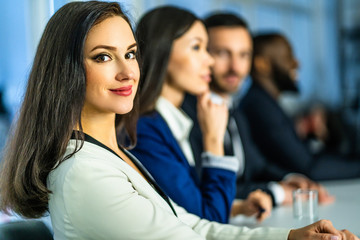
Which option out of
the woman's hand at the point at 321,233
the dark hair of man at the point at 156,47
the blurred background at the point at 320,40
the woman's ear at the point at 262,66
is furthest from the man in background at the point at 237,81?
the blurred background at the point at 320,40

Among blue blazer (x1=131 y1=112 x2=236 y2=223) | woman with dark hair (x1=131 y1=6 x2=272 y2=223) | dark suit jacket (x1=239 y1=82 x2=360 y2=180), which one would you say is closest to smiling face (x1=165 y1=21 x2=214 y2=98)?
woman with dark hair (x1=131 y1=6 x2=272 y2=223)

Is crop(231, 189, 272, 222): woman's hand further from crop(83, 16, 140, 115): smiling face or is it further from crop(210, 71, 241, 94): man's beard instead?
crop(210, 71, 241, 94): man's beard

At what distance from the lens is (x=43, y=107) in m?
0.96

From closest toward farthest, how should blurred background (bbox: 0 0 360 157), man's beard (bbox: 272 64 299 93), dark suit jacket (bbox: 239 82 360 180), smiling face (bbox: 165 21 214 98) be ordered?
smiling face (bbox: 165 21 214 98) → dark suit jacket (bbox: 239 82 360 180) → man's beard (bbox: 272 64 299 93) → blurred background (bbox: 0 0 360 157)

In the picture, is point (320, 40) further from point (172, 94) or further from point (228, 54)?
point (172, 94)

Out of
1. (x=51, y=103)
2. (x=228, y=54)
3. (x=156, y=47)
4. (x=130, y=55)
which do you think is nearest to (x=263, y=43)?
(x=228, y=54)

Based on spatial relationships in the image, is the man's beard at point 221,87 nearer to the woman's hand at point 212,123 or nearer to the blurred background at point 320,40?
the woman's hand at point 212,123

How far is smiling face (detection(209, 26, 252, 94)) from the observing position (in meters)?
2.26

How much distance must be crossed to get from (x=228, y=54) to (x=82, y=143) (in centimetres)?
148

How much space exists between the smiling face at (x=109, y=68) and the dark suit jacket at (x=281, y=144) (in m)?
1.48

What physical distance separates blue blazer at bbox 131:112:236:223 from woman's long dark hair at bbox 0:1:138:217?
44 cm

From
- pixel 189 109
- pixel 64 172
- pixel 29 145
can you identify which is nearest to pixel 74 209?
pixel 64 172

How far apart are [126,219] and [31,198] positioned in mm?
231

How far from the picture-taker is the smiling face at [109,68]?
3.18ft
